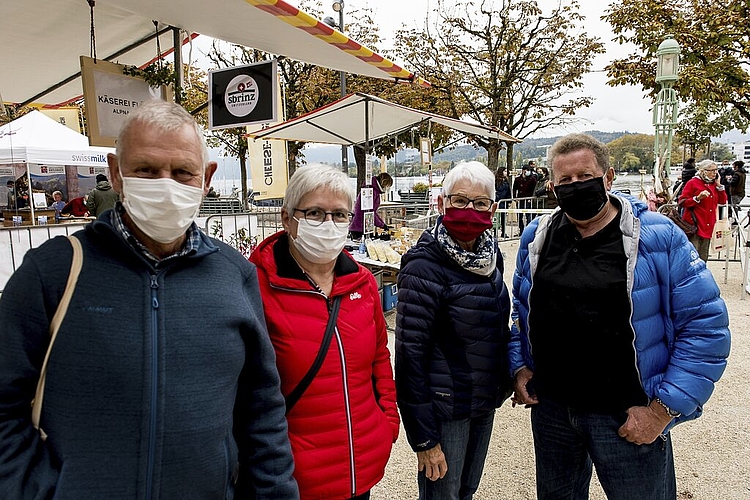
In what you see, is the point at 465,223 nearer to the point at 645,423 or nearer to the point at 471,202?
the point at 471,202

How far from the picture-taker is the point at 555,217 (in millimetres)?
2199

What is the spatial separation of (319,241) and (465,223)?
0.69 meters

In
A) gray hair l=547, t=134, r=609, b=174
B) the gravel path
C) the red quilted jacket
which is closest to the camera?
the red quilted jacket

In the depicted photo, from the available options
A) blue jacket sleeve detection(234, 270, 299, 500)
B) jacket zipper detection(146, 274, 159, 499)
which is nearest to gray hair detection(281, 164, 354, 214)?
blue jacket sleeve detection(234, 270, 299, 500)

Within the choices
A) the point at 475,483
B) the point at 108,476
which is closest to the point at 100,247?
the point at 108,476

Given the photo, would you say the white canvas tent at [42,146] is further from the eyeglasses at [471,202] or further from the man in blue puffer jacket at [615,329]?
the man in blue puffer jacket at [615,329]

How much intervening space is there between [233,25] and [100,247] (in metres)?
2.02

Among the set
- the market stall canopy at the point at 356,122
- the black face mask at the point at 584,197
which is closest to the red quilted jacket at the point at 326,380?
the black face mask at the point at 584,197

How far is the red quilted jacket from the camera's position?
5.49ft

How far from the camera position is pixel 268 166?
10852mm

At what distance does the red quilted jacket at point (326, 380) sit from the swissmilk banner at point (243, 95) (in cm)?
212

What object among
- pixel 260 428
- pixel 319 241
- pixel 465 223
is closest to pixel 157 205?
pixel 319 241

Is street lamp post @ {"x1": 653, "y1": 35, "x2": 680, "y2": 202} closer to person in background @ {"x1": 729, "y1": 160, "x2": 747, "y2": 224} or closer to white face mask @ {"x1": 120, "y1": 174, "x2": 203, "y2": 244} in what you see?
person in background @ {"x1": 729, "y1": 160, "x2": 747, "y2": 224}

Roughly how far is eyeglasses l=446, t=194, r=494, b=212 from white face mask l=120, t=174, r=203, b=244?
1.20 m
